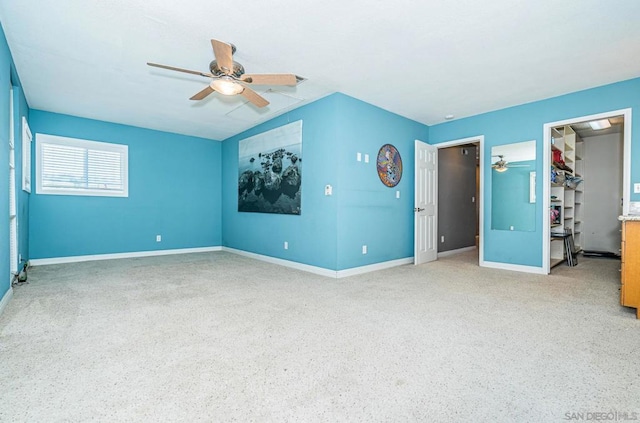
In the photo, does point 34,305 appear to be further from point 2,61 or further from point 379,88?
point 379,88

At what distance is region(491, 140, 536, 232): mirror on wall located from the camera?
14.5ft

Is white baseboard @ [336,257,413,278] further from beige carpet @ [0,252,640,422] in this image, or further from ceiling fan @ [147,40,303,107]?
ceiling fan @ [147,40,303,107]

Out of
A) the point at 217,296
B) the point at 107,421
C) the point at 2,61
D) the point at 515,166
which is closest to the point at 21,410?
the point at 107,421

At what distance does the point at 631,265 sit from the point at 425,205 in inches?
112

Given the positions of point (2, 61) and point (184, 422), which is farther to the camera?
point (2, 61)

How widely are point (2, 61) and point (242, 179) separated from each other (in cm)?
365

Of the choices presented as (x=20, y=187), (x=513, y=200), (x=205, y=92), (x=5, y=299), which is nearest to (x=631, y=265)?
(x=513, y=200)

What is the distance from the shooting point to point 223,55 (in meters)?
2.51

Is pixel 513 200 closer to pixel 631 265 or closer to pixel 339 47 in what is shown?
pixel 631 265

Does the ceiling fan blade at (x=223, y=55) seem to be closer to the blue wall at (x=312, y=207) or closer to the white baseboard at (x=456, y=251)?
the blue wall at (x=312, y=207)

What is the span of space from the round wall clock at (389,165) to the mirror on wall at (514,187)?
1467 mm

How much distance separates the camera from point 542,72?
3.42m

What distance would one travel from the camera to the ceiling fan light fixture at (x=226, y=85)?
284 centimetres

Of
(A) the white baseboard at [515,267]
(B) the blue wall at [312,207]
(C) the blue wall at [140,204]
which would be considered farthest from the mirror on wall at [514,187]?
(C) the blue wall at [140,204]
